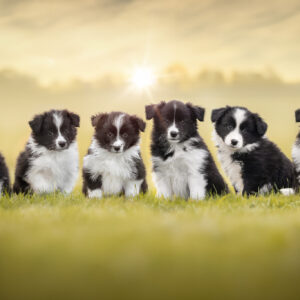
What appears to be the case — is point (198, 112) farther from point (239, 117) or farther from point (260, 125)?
point (260, 125)

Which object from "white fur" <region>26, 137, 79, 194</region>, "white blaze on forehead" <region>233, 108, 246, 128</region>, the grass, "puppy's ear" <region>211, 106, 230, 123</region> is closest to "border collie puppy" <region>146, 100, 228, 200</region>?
"puppy's ear" <region>211, 106, 230, 123</region>

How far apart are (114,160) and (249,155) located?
2.11 meters

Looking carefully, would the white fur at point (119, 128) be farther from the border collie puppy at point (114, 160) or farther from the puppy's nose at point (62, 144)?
the puppy's nose at point (62, 144)

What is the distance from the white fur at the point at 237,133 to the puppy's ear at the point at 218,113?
18 cm

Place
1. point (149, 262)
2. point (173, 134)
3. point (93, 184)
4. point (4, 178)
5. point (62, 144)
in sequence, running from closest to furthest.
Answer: point (149, 262), point (173, 134), point (93, 184), point (62, 144), point (4, 178)

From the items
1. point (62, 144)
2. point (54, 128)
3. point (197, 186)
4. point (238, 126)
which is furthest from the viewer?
point (54, 128)

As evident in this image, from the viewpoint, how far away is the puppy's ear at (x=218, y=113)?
6.59 meters

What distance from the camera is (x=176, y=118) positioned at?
6.21 meters

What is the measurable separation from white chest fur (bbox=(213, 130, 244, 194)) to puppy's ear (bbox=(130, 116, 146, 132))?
1.30 meters

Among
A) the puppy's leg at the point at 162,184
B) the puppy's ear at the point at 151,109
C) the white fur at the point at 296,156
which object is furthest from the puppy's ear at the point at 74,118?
the white fur at the point at 296,156

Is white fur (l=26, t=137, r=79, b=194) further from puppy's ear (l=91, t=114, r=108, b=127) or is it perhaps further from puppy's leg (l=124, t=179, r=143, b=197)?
puppy's leg (l=124, t=179, r=143, b=197)

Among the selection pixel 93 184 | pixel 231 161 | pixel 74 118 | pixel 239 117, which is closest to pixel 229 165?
pixel 231 161

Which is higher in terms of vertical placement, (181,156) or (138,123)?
(138,123)

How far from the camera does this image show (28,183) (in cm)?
694
